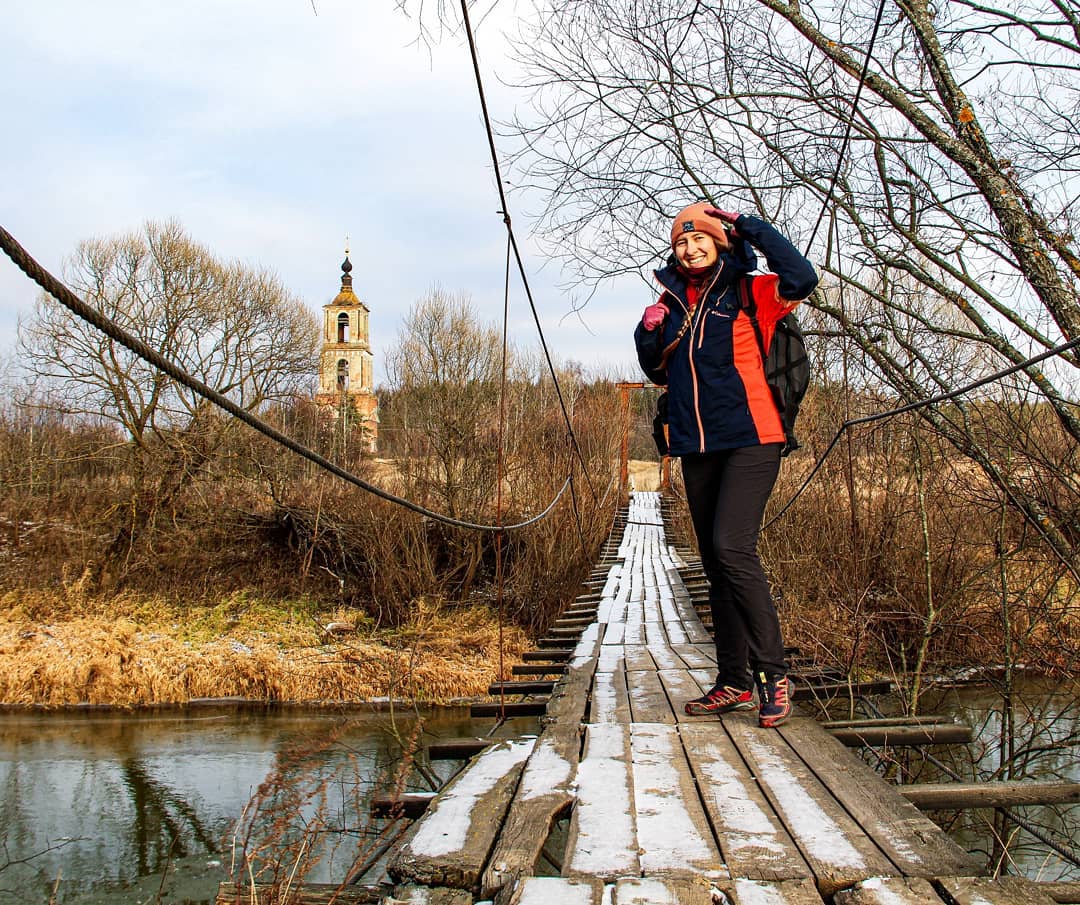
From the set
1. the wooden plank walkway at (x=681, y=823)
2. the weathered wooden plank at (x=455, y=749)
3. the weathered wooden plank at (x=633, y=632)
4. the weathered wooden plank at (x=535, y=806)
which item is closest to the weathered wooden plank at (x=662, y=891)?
the wooden plank walkway at (x=681, y=823)

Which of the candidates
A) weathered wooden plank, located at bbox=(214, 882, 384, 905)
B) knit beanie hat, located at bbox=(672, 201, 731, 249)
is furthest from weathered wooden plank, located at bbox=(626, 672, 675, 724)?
knit beanie hat, located at bbox=(672, 201, 731, 249)

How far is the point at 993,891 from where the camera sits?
105 cm

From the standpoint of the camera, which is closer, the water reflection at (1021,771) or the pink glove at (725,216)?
the pink glove at (725,216)

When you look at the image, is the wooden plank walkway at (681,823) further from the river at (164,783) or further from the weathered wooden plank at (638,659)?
the river at (164,783)

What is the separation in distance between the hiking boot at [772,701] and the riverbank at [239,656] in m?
6.44

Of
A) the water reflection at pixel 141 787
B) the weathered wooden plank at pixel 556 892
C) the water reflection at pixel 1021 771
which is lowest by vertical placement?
the water reflection at pixel 141 787

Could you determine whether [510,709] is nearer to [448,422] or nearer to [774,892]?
[774,892]

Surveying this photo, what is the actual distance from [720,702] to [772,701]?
0.48 feet

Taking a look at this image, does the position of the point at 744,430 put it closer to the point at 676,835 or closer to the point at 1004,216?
the point at 676,835

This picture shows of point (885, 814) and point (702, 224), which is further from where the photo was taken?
point (702, 224)

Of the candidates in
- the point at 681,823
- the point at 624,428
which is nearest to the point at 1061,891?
the point at 681,823

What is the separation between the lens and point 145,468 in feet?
38.8

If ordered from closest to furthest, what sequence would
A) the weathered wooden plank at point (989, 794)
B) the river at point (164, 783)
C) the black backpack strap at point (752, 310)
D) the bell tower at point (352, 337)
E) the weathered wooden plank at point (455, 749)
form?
the weathered wooden plank at point (989, 794), the black backpack strap at point (752, 310), the weathered wooden plank at point (455, 749), the river at point (164, 783), the bell tower at point (352, 337)

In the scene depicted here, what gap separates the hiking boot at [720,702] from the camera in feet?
6.52
